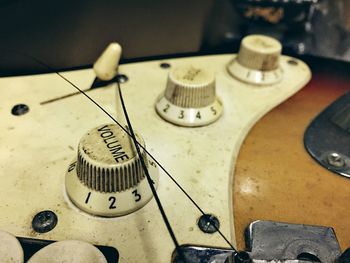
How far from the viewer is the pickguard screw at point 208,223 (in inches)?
20.3

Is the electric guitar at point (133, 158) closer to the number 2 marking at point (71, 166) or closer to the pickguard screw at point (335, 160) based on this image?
the number 2 marking at point (71, 166)

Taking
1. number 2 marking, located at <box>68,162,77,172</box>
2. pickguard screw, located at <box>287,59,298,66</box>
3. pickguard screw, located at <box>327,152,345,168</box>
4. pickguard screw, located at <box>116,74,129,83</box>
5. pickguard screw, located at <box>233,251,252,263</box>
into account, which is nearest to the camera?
pickguard screw, located at <box>233,251,252,263</box>

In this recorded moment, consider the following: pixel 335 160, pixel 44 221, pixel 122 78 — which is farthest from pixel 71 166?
pixel 335 160

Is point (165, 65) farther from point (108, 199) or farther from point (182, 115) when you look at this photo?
point (108, 199)

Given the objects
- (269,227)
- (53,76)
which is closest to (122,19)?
(53,76)

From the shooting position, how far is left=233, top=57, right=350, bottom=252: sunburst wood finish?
0.56 m

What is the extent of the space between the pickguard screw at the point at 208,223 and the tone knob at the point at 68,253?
15cm

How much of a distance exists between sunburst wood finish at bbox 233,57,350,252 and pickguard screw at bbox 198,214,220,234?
0.04m

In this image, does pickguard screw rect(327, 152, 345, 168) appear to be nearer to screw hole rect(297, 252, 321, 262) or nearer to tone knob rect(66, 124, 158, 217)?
screw hole rect(297, 252, 321, 262)

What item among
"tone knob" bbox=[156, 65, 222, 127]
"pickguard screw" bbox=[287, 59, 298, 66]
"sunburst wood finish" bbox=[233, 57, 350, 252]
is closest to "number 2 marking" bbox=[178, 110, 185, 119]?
"tone knob" bbox=[156, 65, 222, 127]

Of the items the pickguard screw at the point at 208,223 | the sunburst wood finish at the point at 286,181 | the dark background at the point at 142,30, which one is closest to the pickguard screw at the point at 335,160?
the sunburst wood finish at the point at 286,181

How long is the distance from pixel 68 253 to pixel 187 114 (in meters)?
0.34

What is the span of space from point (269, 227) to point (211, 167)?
143 mm

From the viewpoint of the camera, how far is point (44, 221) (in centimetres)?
50
